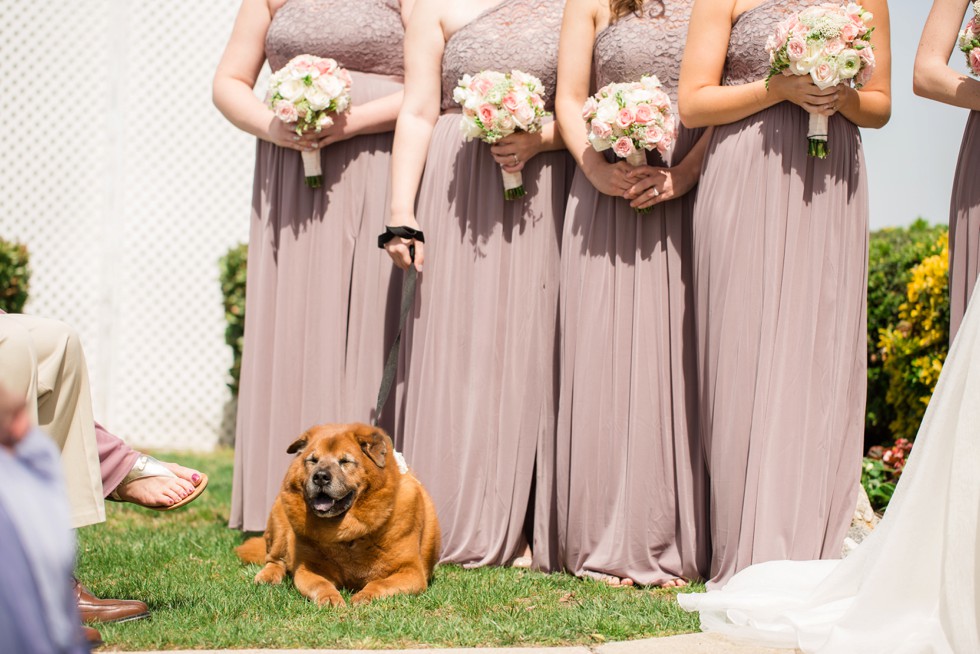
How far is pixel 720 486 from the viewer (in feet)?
14.2

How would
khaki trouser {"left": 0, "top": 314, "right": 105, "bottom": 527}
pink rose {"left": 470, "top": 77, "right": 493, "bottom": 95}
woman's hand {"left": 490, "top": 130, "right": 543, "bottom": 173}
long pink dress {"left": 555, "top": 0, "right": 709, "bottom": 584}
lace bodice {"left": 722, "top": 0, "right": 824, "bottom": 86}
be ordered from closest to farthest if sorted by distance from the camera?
khaki trouser {"left": 0, "top": 314, "right": 105, "bottom": 527}
lace bodice {"left": 722, "top": 0, "right": 824, "bottom": 86}
long pink dress {"left": 555, "top": 0, "right": 709, "bottom": 584}
pink rose {"left": 470, "top": 77, "right": 493, "bottom": 95}
woman's hand {"left": 490, "top": 130, "right": 543, "bottom": 173}

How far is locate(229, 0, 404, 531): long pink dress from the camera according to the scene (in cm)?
546

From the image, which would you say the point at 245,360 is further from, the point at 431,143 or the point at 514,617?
the point at 514,617

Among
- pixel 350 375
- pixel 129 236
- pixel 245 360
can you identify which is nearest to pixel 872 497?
pixel 350 375

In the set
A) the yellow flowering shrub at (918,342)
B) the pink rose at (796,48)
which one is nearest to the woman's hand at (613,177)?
the pink rose at (796,48)

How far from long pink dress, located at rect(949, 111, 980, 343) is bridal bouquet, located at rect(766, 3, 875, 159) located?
0.51 m

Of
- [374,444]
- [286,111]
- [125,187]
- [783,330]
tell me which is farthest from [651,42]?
[125,187]

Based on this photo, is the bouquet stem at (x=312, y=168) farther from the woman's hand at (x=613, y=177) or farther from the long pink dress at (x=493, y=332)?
the woman's hand at (x=613, y=177)

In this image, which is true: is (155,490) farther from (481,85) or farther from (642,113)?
(642,113)

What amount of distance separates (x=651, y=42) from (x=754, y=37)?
50 centimetres

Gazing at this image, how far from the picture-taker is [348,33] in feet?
17.8

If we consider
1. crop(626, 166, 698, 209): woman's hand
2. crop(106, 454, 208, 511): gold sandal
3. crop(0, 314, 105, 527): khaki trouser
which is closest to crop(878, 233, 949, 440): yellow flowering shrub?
crop(626, 166, 698, 209): woman's hand

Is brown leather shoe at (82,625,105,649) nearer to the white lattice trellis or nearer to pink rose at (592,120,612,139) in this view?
pink rose at (592,120,612,139)

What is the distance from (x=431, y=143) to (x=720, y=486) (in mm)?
2160
